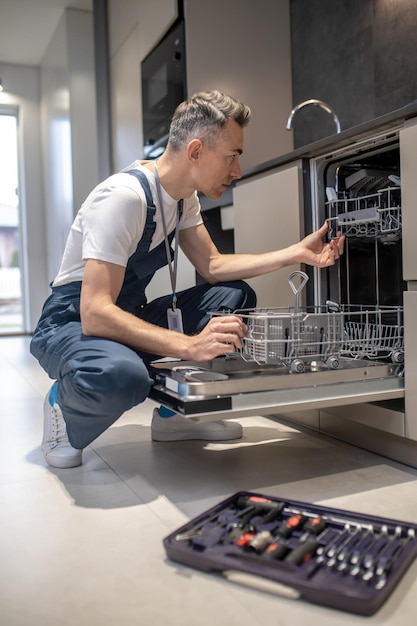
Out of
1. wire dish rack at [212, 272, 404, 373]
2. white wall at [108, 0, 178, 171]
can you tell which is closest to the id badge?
wire dish rack at [212, 272, 404, 373]

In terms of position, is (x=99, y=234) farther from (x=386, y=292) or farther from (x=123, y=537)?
(x=386, y=292)

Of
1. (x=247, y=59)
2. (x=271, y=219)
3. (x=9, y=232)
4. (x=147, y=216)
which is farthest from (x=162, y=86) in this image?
(x=9, y=232)

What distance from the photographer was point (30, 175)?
6.18m

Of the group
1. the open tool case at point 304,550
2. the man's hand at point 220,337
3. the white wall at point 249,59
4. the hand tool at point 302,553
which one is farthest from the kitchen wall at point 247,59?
the hand tool at point 302,553

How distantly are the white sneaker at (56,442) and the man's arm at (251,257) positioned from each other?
0.63 metres

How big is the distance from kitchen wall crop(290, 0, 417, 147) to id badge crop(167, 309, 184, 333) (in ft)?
4.22

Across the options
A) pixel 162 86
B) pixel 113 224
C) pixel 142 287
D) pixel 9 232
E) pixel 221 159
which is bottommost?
pixel 142 287

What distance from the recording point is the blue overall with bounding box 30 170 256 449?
141 cm

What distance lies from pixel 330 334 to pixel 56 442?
81 centimetres

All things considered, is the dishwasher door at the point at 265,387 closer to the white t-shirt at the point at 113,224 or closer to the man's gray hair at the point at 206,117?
the white t-shirt at the point at 113,224

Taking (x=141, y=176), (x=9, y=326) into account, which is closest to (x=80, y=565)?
(x=141, y=176)

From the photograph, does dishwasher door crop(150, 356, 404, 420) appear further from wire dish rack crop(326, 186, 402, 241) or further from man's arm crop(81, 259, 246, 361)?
wire dish rack crop(326, 186, 402, 241)

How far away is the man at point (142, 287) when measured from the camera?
1.43 metres

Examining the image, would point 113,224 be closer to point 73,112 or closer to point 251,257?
point 251,257
